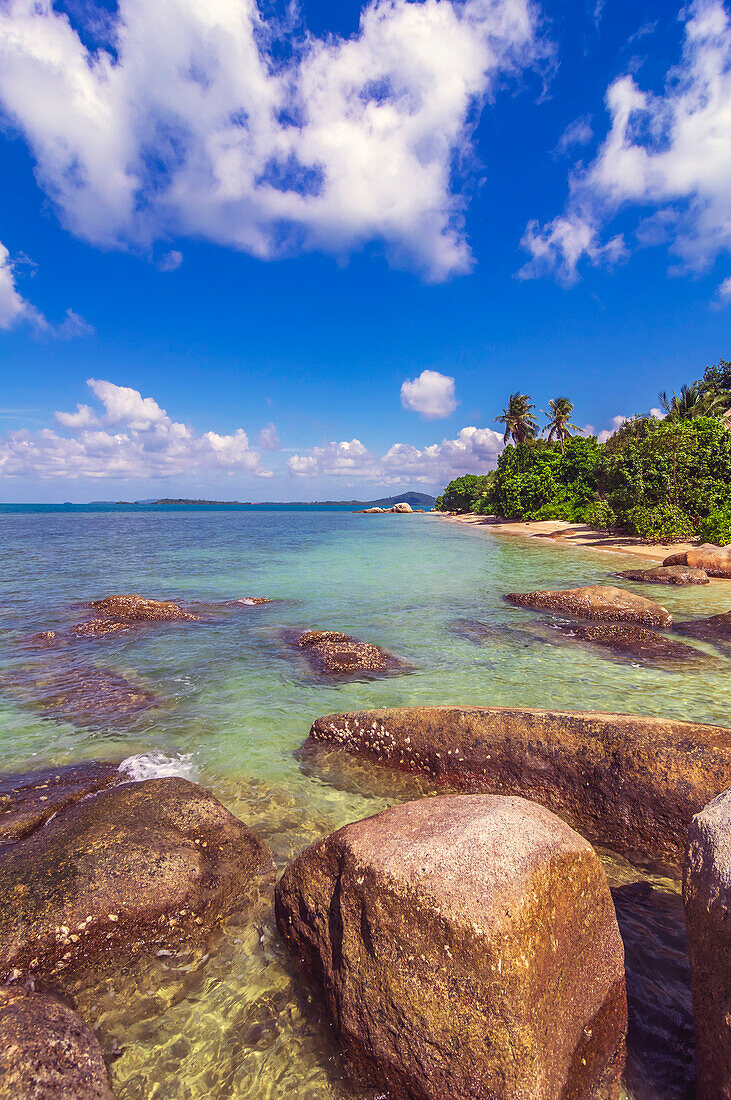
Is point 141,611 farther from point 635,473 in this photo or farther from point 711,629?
point 635,473

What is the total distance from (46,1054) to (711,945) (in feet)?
12.1

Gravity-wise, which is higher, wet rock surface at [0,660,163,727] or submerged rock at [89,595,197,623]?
submerged rock at [89,595,197,623]

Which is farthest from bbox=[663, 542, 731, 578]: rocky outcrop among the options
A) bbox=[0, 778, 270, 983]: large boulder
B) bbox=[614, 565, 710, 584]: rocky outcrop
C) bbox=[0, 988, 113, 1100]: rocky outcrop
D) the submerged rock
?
bbox=[0, 988, 113, 1100]: rocky outcrop

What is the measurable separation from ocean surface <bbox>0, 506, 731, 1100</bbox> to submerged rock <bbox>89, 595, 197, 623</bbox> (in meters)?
0.92

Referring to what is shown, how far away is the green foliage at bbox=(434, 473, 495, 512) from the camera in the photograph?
305 feet

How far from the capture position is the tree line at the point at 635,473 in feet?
104

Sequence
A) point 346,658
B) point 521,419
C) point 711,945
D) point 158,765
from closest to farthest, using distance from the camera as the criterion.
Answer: point 711,945, point 158,765, point 346,658, point 521,419

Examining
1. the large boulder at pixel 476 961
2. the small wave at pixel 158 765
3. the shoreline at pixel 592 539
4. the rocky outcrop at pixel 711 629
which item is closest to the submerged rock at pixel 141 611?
the small wave at pixel 158 765

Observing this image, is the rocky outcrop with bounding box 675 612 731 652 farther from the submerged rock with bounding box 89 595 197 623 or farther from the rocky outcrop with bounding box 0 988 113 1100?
the submerged rock with bounding box 89 595 197 623

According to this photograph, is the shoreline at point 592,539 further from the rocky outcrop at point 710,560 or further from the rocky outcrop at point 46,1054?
the rocky outcrop at point 46,1054

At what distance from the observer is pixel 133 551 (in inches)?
1529

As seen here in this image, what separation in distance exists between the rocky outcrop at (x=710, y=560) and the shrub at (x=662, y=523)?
10.3m

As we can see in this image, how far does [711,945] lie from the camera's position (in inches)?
99.7

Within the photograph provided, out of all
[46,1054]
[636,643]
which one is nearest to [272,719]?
[46,1054]
